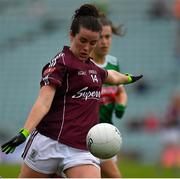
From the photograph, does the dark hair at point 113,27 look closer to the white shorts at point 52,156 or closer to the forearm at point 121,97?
the forearm at point 121,97

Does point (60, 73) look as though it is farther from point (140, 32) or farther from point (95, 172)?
point (140, 32)

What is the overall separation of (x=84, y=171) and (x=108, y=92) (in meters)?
2.25

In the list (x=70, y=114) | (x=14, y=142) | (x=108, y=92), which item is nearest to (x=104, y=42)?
(x=108, y=92)

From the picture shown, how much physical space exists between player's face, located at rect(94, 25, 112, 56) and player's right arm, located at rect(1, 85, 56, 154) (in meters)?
1.98

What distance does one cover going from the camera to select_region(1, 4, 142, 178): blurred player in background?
607 cm

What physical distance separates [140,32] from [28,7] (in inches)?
179

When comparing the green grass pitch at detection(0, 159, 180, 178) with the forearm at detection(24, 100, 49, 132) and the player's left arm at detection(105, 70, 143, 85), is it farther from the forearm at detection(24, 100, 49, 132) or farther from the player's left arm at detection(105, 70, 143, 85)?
the forearm at detection(24, 100, 49, 132)

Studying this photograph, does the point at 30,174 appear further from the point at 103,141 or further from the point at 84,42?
the point at 84,42

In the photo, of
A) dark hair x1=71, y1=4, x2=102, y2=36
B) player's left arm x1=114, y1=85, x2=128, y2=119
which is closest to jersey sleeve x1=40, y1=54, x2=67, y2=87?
dark hair x1=71, y1=4, x2=102, y2=36

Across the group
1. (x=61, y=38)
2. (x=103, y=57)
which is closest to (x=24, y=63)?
(x=61, y=38)

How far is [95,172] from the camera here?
19.8 ft

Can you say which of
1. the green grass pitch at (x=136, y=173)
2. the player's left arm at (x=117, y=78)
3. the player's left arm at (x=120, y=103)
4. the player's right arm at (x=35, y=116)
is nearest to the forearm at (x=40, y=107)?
the player's right arm at (x=35, y=116)

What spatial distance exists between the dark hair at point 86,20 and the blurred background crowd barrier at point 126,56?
14853mm

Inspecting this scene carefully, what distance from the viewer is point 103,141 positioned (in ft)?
19.6
